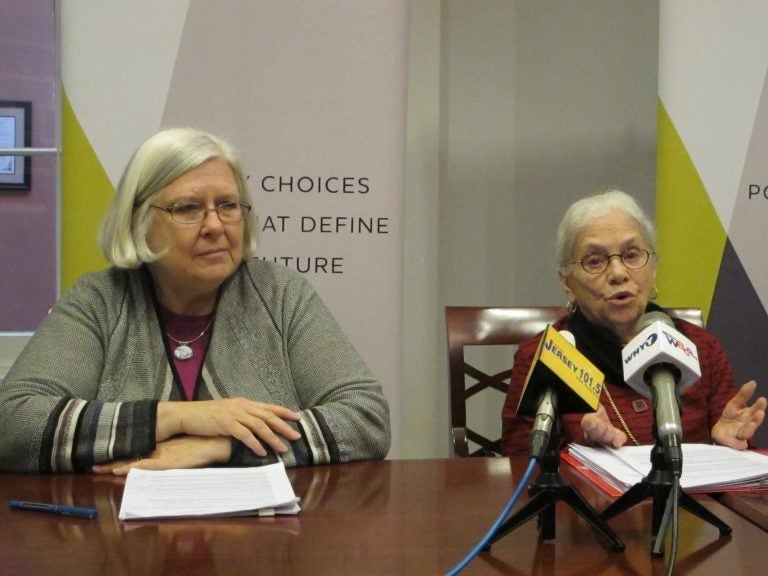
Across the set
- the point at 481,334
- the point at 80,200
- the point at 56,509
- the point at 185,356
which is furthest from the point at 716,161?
the point at 56,509

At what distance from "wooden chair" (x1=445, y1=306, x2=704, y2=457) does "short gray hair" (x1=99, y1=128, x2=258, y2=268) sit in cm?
78

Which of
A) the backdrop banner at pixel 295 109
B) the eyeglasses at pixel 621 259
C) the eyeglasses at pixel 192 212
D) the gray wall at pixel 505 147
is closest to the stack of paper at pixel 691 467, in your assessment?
the eyeglasses at pixel 621 259

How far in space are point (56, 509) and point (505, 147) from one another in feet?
9.24

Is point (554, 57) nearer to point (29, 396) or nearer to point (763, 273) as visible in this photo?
point (763, 273)

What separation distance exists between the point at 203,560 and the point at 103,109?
2.00 metres

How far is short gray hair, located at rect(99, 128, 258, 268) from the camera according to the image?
6.43ft

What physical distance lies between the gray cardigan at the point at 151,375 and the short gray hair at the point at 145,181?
0.07m

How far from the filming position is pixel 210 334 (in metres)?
1.96

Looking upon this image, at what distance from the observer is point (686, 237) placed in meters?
→ 2.92

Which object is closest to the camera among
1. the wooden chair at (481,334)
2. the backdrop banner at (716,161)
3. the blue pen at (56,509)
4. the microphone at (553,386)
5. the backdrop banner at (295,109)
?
the microphone at (553,386)

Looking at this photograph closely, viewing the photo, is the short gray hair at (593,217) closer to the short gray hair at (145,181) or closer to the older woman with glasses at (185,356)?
the older woman with glasses at (185,356)

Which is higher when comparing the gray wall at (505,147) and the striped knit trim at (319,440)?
the gray wall at (505,147)

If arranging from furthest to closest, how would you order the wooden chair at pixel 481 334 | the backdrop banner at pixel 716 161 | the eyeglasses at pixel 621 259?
1. the backdrop banner at pixel 716 161
2. the wooden chair at pixel 481 334
3. the eyeglasses at pixel 621 259

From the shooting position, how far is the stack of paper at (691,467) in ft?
4.72
